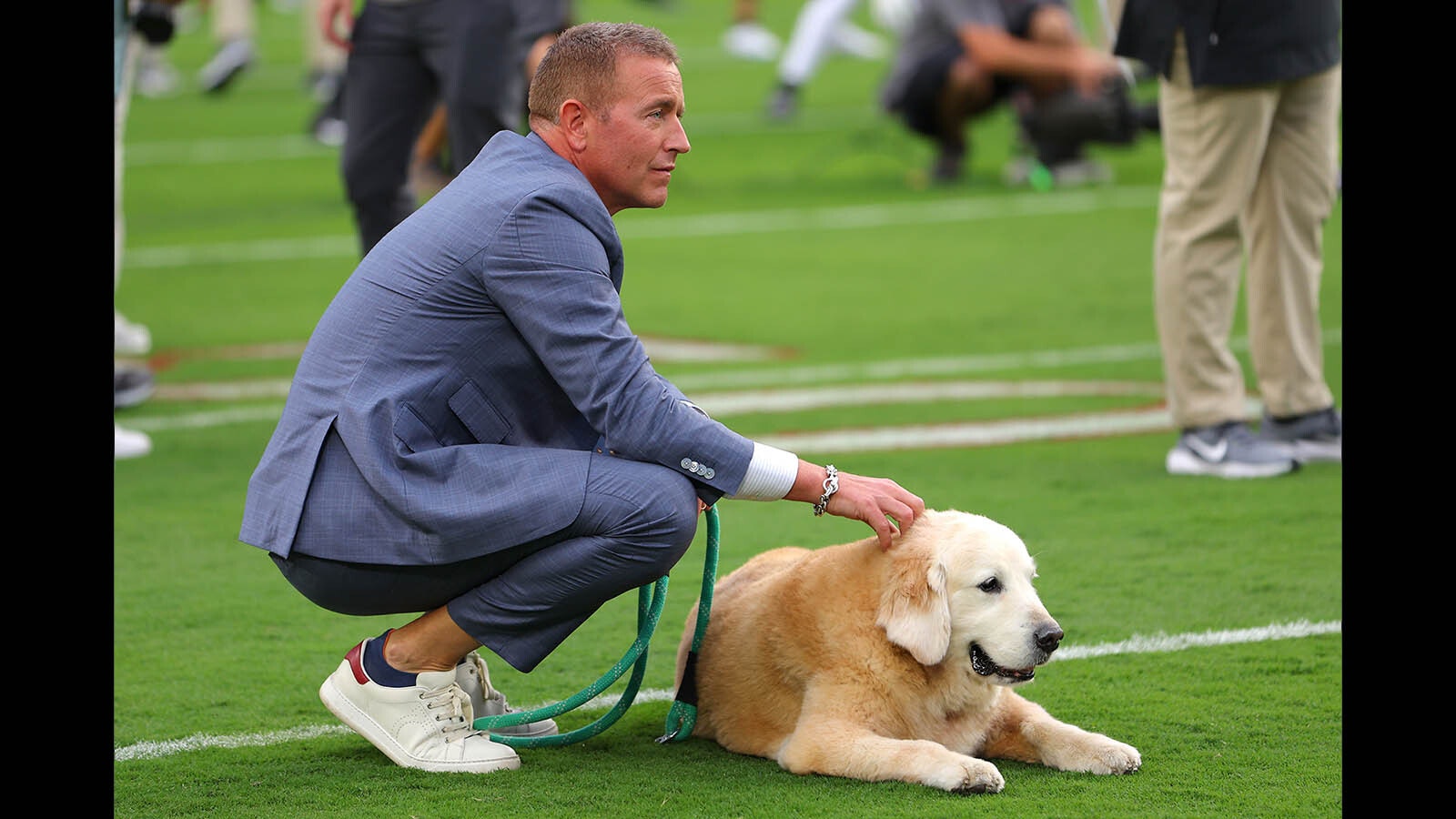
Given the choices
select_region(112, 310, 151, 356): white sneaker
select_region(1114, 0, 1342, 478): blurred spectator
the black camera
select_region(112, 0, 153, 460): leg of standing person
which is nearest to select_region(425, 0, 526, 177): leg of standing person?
select_region(112, 0, 153, 460): leg of standing person

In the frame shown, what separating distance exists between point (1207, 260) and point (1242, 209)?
203mm

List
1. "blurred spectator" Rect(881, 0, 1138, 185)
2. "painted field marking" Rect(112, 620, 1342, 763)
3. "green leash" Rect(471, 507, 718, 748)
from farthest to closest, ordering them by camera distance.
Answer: "blurred spectator" Rect(881, 0, 1138, 185)
"painted field marking" Rect(112, 620, 1342, 763)
"green leash" Rect(471, 507, 718, 748)

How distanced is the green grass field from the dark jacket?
4.41 ft

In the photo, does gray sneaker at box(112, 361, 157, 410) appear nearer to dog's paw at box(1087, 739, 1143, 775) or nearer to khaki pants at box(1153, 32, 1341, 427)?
khaki pants at box(1153, 32, 1341, 427)

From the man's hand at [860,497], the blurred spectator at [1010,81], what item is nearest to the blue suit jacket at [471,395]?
the man's hand at [860,497]

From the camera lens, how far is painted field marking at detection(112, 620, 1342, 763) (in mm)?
4211

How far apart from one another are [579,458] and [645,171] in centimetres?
61

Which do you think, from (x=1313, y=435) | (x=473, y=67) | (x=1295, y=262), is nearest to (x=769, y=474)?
(x=1295, y=262)

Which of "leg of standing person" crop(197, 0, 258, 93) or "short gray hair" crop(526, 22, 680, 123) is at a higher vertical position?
"short gray hair" crop(526, 22, 680, 123)

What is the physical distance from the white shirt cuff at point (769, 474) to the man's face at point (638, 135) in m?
0.58

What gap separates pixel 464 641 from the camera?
3.98 meters

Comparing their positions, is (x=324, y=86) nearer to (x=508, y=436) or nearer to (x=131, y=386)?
(x=131, y=386)

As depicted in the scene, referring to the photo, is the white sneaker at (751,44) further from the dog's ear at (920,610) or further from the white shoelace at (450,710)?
the dog's ear at (920,610)
